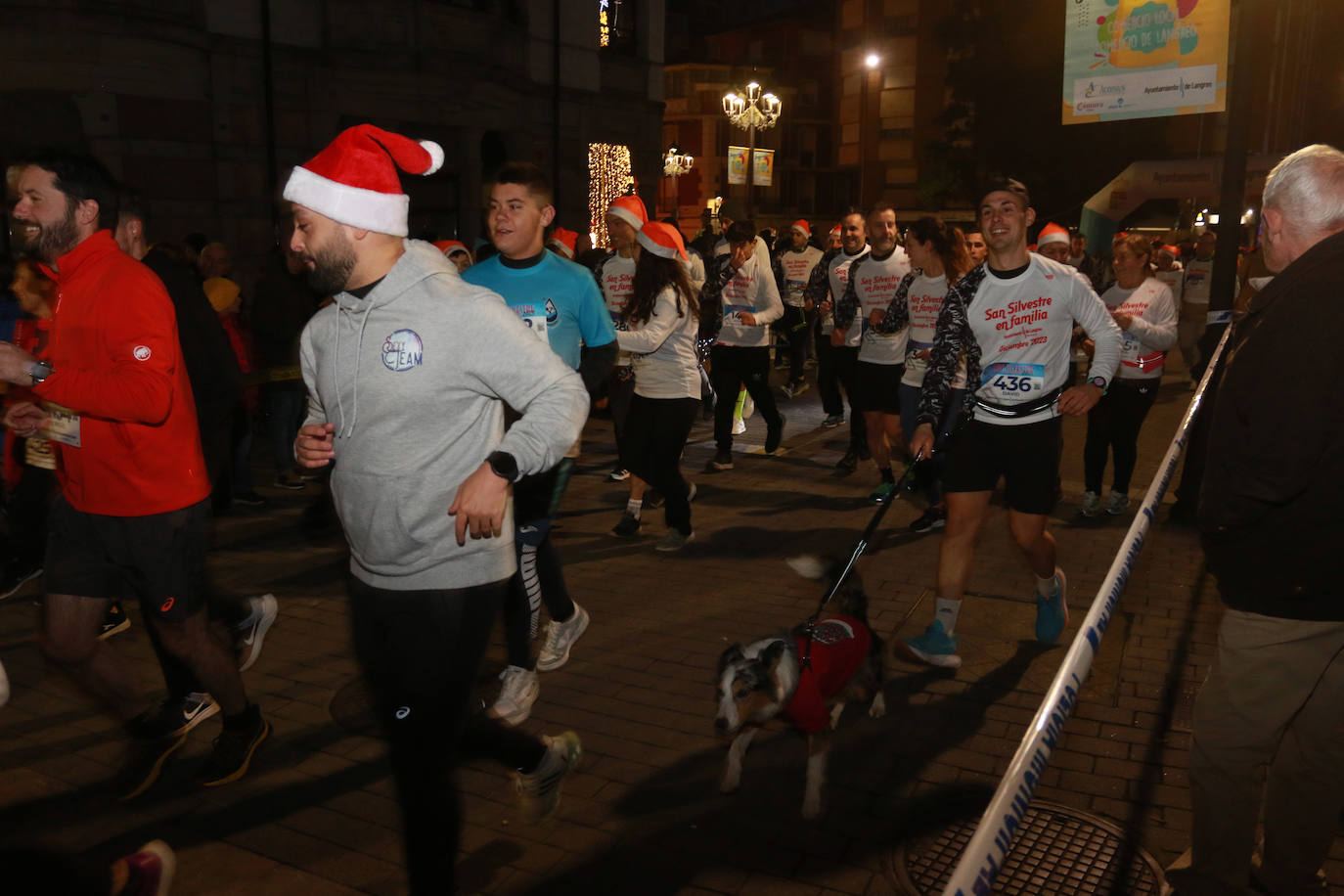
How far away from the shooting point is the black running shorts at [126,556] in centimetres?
361

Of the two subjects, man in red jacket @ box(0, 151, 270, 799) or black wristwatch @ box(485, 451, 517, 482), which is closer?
black wristwatch @ box(485, 451, 517, 482)

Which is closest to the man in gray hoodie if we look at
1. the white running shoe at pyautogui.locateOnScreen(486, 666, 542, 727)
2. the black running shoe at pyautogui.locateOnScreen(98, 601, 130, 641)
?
the white running shoe at pyautogui.locateOnScreen(486, 666, 542, 727)

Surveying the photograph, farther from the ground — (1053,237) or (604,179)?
(604,179)

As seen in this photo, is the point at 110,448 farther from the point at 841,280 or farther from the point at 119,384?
the point at 841,280

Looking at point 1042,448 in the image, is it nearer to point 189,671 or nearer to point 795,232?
point 189,671

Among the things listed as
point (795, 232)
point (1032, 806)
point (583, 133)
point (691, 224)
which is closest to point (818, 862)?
point (1032, 806)

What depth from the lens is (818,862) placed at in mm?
3508

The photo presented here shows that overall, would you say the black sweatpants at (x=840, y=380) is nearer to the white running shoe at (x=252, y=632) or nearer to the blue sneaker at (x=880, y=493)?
the blue sneaker at (x=880, y=493)

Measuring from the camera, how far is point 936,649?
5.09 metres

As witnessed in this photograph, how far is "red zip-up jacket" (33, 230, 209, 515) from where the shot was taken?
3.26 metres

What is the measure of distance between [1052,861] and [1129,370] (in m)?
5.20

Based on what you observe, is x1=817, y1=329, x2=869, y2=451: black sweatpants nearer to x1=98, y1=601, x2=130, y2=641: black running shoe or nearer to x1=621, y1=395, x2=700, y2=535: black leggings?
x1=621, y1=395, x2=700, y2=535: black leggings

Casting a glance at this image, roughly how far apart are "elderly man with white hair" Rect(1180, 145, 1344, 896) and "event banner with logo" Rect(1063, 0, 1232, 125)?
33.8 feet

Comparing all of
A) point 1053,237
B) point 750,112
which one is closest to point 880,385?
point 1053,237
